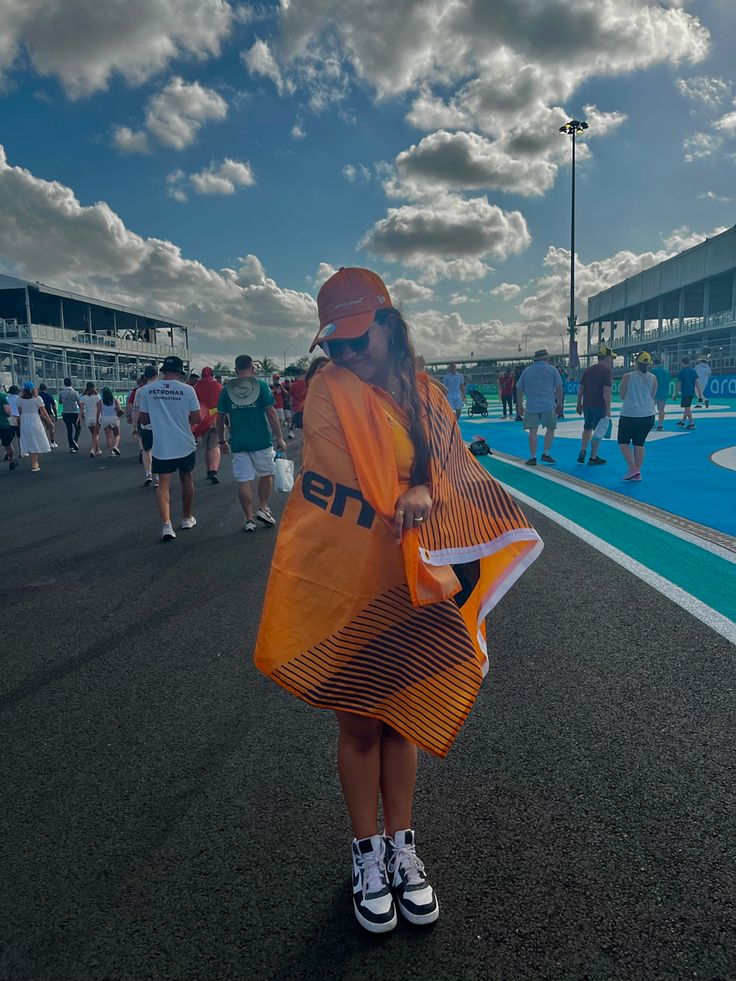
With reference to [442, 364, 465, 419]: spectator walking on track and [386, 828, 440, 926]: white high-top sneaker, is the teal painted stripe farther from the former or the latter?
[442, 364, 465, 419]: spectator walking on track

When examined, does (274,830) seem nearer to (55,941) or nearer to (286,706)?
(55,941)

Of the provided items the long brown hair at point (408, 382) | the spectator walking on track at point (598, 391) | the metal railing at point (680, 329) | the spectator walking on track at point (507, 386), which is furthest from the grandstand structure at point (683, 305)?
the long brown hair at point (408, 382)

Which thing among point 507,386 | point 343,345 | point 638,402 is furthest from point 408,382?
point 507,386

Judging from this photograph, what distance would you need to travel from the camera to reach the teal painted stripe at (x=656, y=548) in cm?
462

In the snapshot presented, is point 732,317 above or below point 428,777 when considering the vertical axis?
above

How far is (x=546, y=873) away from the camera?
2.03m

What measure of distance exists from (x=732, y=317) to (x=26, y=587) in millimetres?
52949

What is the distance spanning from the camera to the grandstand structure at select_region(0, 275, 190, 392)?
3569 cm

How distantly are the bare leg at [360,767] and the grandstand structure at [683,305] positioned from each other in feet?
123

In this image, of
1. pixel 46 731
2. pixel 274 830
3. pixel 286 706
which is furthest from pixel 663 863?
pixel 46 731

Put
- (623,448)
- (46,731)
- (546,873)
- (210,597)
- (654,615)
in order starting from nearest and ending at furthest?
(546,873), (46,731), (654,615), (210,597), (623,448)

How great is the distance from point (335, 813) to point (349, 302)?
1.86 meters

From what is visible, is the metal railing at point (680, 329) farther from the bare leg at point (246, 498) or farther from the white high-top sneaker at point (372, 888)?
the white high-top sneaker at point (372, 888)

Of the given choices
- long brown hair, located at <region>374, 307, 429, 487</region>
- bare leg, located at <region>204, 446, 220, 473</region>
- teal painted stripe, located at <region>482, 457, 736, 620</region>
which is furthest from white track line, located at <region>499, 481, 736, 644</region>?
bare leg, located at <region>204, 446, 220, 473</region>
